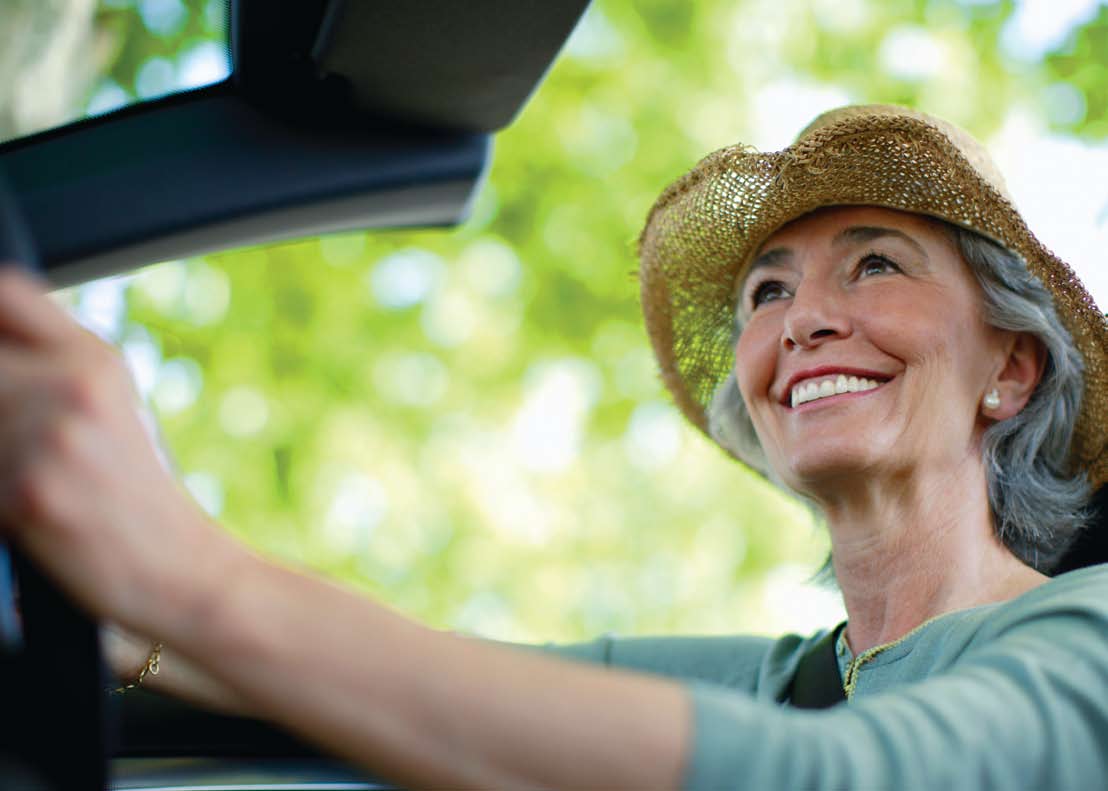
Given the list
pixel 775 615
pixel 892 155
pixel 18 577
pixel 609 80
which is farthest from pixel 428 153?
pixel 775 615

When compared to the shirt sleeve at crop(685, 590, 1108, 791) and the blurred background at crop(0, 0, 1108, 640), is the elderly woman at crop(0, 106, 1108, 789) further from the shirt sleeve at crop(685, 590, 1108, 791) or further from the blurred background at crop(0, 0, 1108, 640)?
the blurred background at crop(0, 0, 1108, 640)

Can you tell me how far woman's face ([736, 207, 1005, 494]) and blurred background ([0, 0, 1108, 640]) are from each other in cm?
391

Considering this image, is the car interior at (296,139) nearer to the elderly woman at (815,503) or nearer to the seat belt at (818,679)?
the elderly woman at (815,503)

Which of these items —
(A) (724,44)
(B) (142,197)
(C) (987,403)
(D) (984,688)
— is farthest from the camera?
(A) (724,44)

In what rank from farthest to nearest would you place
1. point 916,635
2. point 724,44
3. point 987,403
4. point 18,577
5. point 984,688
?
point 724,44 < point 987,403 < point 916,635 < point 984,688 < point 18,577

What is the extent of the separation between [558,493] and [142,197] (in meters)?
5.02

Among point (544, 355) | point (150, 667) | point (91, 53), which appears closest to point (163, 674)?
point (150, 667)

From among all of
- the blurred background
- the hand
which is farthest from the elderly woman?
the blurred background

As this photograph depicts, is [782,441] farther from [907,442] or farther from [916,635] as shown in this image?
[916,635]

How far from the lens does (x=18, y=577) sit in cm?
90

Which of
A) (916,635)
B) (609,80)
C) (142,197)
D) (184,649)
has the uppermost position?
(609,80)

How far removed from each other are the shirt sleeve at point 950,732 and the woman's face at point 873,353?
2.61 ft

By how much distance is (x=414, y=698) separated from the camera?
3.07ft

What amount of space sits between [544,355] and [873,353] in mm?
4618
